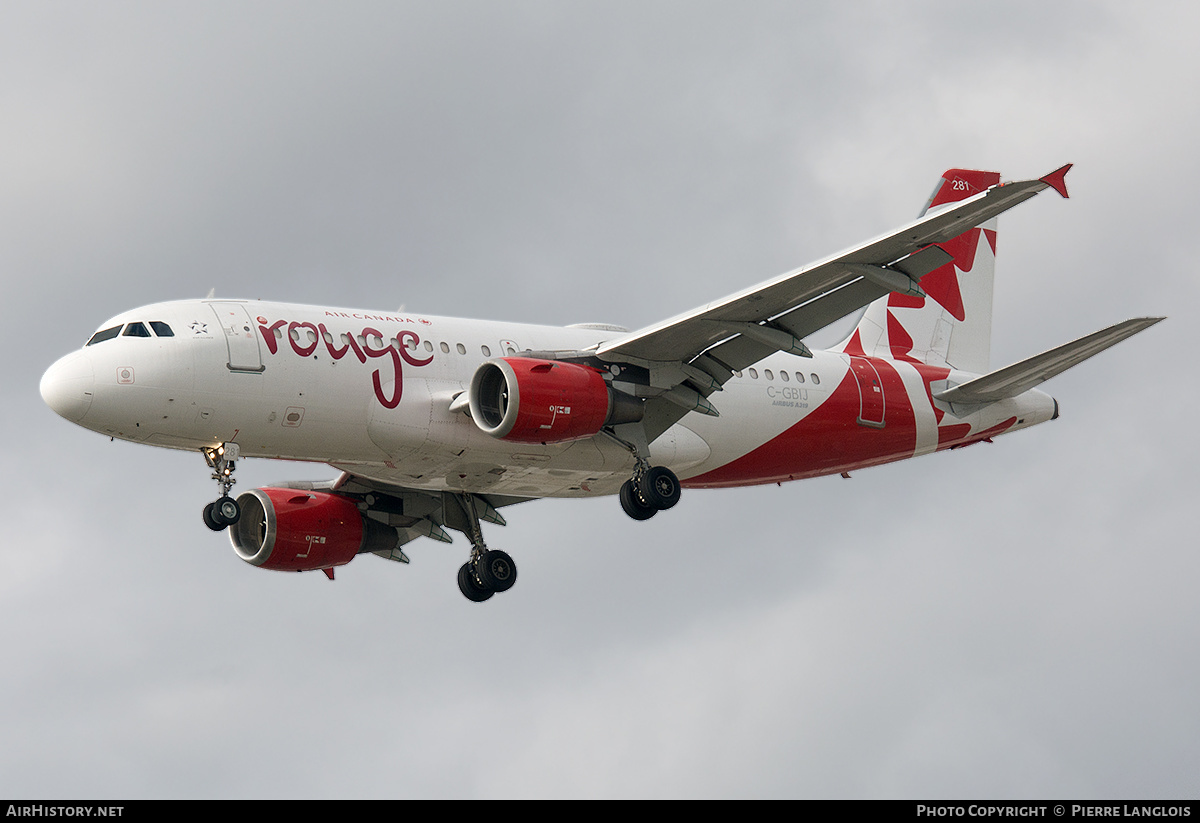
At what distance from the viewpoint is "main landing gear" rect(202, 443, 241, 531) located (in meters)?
33.8

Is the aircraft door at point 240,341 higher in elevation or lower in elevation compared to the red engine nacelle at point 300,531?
higher

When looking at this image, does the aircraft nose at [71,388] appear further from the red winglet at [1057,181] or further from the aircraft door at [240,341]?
A: the red winglet at [1057,181]

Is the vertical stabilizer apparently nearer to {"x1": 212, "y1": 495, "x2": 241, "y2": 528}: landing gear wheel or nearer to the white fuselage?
the white fuselage

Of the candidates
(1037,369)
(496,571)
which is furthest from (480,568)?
(1037,369)

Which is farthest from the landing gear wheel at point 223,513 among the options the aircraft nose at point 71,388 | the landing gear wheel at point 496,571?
the landing gear wheel at point 496,571

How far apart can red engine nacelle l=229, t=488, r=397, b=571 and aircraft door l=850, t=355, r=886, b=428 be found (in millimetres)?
12712

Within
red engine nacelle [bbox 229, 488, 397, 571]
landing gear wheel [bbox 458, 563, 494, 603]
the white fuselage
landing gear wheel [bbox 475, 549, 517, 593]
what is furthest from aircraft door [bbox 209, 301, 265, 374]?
landing gear wheel [bbox 458, 563, 494, 603]

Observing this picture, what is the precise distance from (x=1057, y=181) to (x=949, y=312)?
54.8ft

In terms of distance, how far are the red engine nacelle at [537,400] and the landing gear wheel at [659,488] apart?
2031 millimetres

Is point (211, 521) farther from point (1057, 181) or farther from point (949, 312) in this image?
point (949, 312)

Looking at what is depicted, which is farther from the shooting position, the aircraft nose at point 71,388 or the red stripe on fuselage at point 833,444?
the red stripe on fuselage at point 833,444

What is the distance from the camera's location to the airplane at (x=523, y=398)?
108 feet

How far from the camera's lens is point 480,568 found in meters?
41.5

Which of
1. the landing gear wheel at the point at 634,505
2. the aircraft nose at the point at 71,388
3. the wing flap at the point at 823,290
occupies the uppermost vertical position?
the aircraft nose at the point at 71,388
